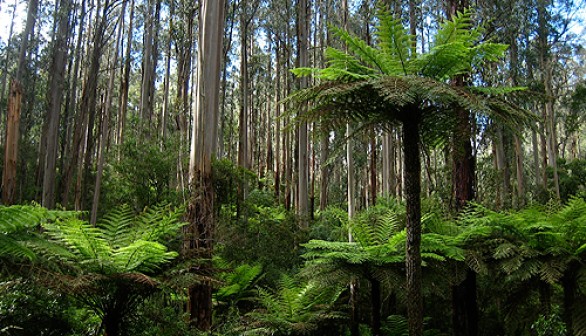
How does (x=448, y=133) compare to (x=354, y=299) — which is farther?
(x=354, y=299)

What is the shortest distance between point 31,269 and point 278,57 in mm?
19236

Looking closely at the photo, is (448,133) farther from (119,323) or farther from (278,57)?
(278,57)

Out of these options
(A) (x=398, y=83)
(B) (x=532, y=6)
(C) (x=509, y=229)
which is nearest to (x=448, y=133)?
(A) (x=398, y=83)

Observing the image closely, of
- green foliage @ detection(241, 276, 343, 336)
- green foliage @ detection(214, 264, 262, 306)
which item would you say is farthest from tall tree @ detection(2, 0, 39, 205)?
green foliage @ detection(241, 276, 343, 336)

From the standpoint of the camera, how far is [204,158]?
5.30 m

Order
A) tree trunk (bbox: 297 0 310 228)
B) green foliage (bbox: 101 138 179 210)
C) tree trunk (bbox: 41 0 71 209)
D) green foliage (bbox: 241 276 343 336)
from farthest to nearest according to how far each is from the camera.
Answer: tree trunk (bbox: 297 0 310 228) → tree trunk (bbox: 41 0 71 209) → green foliage (bbox: 101 138 179 210) → green foliage (bbox: 241 276 343 336)

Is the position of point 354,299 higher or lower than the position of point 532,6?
lower

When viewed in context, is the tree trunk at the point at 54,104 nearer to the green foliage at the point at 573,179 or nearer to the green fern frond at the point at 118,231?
the green fern frond at the point at 118,231

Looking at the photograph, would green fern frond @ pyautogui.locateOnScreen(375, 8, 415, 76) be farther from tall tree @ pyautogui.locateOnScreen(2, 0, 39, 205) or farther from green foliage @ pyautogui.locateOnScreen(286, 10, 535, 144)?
tall tree @ pyautogui.locateOnScreen(2, 0, 39, 205)

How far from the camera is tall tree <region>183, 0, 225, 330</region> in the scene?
505 centimetres

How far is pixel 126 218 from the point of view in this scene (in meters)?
3.95

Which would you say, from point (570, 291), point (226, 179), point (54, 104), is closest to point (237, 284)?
Answer: point (226, 179)

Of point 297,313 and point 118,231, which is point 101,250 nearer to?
point 118,231

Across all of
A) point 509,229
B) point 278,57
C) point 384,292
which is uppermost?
point 278,57
